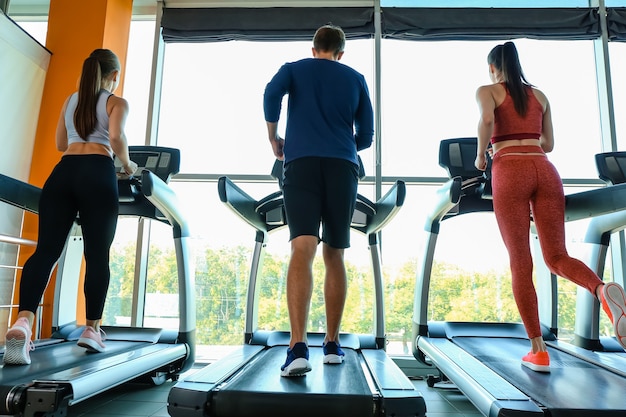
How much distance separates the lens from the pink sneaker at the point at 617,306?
5.09 feet

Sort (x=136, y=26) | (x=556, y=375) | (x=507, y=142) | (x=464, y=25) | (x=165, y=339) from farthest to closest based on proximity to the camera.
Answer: (x=136, y=26)
(x=464, y=25)
(x=165, y=339)
(x=507, y=142)
(x=556, y=375)

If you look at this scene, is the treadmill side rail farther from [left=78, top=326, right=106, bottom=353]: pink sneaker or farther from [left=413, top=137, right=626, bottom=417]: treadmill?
[left=78, top=326, right=106, bottom=353]: pink sneaker

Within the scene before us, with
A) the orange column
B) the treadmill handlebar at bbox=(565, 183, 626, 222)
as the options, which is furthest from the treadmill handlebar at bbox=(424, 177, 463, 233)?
the orange column

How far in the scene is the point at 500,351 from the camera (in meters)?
2.32

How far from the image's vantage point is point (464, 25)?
12.4ft

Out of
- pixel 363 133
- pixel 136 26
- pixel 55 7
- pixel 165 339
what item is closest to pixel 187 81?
pixel 136 26

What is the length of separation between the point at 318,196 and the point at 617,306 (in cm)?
110

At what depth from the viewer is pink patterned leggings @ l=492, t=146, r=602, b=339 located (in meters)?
1.77

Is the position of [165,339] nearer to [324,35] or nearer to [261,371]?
[261,371]

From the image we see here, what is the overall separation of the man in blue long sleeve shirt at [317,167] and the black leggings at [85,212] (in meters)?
0.77

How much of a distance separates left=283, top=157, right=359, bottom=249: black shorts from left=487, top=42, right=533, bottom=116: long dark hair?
0.78 meters

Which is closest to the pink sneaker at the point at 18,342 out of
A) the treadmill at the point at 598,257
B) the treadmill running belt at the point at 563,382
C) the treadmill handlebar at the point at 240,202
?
the treadmill handlebar at the point at 240,202

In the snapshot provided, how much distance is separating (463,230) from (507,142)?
1.72 m

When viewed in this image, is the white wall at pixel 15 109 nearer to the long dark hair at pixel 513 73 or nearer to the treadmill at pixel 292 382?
the treadmill at pixel 292 382
